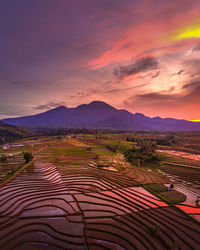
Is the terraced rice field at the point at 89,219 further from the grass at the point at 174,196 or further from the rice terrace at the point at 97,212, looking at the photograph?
the grass at the point at 174,196

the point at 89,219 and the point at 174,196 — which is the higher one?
the point at 89,219

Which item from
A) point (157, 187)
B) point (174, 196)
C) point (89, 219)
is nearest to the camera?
point (89, 219)

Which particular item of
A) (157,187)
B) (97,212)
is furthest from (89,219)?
(157,187)

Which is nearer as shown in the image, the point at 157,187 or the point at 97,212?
the point at 97,212

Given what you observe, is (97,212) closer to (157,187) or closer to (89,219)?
(89,219)

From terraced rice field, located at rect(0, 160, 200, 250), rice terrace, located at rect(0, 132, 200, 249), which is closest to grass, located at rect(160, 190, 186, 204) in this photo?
rice terrace, located at rect(0, 132, 200, 249)

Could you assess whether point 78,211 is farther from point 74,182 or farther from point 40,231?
point 74,182

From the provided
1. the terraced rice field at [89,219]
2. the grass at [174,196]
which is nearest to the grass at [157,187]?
the grass at [174,196]

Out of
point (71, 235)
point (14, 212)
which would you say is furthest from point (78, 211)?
point (14, 212)

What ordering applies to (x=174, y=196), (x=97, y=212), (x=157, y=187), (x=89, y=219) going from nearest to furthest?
Result: (x=89, y=219) < (x=97, y=212) < (x=174, y=196) < (x=157, y=187)
